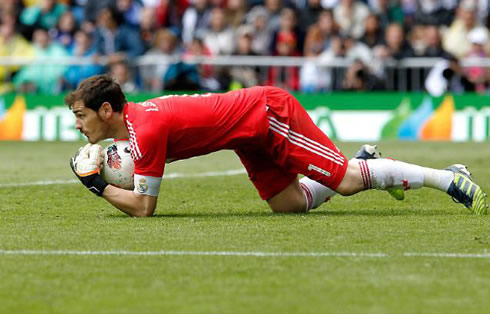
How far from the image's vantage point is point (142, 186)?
795 centimetres

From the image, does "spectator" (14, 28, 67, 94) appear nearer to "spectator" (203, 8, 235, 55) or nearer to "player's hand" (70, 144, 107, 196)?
"spectator" (203, 8, 235, 55)

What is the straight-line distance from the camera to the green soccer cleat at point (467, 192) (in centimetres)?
806

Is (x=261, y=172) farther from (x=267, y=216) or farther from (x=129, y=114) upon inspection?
(x=129, y=114)

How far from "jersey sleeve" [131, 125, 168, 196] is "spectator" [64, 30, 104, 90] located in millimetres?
12771

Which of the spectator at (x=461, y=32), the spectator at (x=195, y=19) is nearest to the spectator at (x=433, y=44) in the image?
the spectator at (x=461, y=32)

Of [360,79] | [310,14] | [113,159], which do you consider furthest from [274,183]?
[310,14]

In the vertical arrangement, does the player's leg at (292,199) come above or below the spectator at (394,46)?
above

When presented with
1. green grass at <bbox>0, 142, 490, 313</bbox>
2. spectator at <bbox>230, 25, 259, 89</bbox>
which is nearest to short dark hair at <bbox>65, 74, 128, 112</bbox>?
green grass at <bbox>0, 142, 490, 313</bbox>

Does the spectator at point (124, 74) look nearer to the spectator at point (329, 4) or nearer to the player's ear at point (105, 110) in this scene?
the spectator at point (329, 4)

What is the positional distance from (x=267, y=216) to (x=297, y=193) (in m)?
0.33

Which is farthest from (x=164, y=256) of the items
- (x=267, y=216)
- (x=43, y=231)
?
(x=267, y=216)

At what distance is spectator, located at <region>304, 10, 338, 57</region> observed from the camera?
810 inches

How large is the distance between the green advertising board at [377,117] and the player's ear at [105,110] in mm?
11519

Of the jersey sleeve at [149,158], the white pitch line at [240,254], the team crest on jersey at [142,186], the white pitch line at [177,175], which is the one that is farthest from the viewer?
the white pitch line at [177,175]
